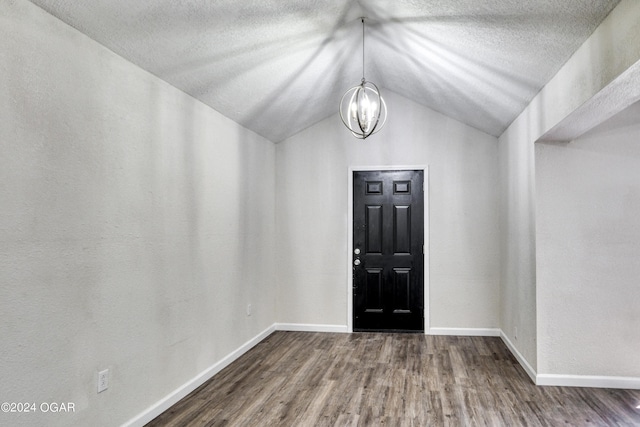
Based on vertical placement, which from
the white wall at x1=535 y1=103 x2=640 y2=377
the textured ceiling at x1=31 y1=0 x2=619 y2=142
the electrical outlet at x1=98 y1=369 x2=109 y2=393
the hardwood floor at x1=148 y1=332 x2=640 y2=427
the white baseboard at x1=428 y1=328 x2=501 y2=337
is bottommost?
the hardwood floor at x1=148 y1=332 x2=640 y2=427

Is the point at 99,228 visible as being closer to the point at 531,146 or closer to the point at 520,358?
the point at 531,146

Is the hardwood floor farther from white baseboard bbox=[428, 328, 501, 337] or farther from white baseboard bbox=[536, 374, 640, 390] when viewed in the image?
white baseboard bbox=[428, 328, 501, 337]

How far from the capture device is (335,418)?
3.04 m

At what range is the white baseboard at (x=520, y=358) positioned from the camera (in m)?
3.73

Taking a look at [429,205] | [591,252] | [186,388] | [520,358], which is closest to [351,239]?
[429,205]

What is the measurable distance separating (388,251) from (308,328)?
1.37 metres

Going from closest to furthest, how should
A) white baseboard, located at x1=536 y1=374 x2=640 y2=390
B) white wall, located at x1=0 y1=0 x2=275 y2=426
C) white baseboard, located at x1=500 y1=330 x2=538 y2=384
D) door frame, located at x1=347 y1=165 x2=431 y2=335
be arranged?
white wall, located at x1=0 y1=0 x2=275 y2=426
white baseboard, located at x1=536 y1=374 x2=640 y2=390
white baseboard, located at x1=500 y1=330 x2=538 y2=384
door frame, located at x1=347 y1=165 x2=431 y2=335

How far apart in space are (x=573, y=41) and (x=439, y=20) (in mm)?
834

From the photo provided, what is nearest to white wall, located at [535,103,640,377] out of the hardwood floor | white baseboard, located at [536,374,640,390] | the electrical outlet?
white baseboard, located at [536,374,640,390]

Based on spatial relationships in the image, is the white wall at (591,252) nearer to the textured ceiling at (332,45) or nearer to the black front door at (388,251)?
the textured ceiling at (332,45)

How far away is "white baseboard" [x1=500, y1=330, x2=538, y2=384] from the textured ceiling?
224 cm

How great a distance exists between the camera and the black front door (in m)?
5.50

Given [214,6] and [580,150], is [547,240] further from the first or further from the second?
[214,6]

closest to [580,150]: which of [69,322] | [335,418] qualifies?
[335,418]
